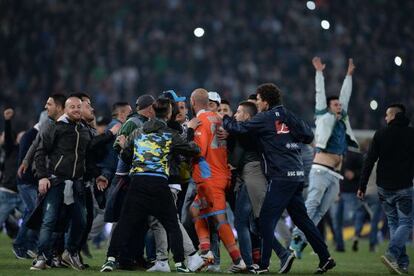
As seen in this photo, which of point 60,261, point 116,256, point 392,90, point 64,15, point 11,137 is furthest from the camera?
point 64,15

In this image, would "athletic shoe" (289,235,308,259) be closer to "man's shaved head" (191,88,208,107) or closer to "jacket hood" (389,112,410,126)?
"jacket hood" (389,112,410,126)

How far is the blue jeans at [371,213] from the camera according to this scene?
827 inches

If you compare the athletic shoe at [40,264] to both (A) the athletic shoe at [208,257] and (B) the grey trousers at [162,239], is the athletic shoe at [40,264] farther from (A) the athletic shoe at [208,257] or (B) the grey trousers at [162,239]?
(A) the athletic shoe at [208,257]

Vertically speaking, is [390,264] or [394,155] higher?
[394,155]

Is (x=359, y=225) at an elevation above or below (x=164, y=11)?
below

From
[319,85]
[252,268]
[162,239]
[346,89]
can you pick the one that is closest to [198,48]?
[346,89]

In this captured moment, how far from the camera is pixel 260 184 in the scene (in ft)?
44.8

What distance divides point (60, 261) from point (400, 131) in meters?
4.81

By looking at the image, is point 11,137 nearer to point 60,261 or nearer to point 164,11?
point 60,261

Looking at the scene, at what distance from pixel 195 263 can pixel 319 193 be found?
428cm

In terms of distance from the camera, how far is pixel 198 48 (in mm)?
36188

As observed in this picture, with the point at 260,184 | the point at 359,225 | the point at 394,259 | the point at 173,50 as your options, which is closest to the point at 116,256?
the point at 260,184

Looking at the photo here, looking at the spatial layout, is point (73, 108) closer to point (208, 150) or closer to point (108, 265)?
point (208, 150)

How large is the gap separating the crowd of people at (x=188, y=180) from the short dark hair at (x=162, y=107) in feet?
0.04
